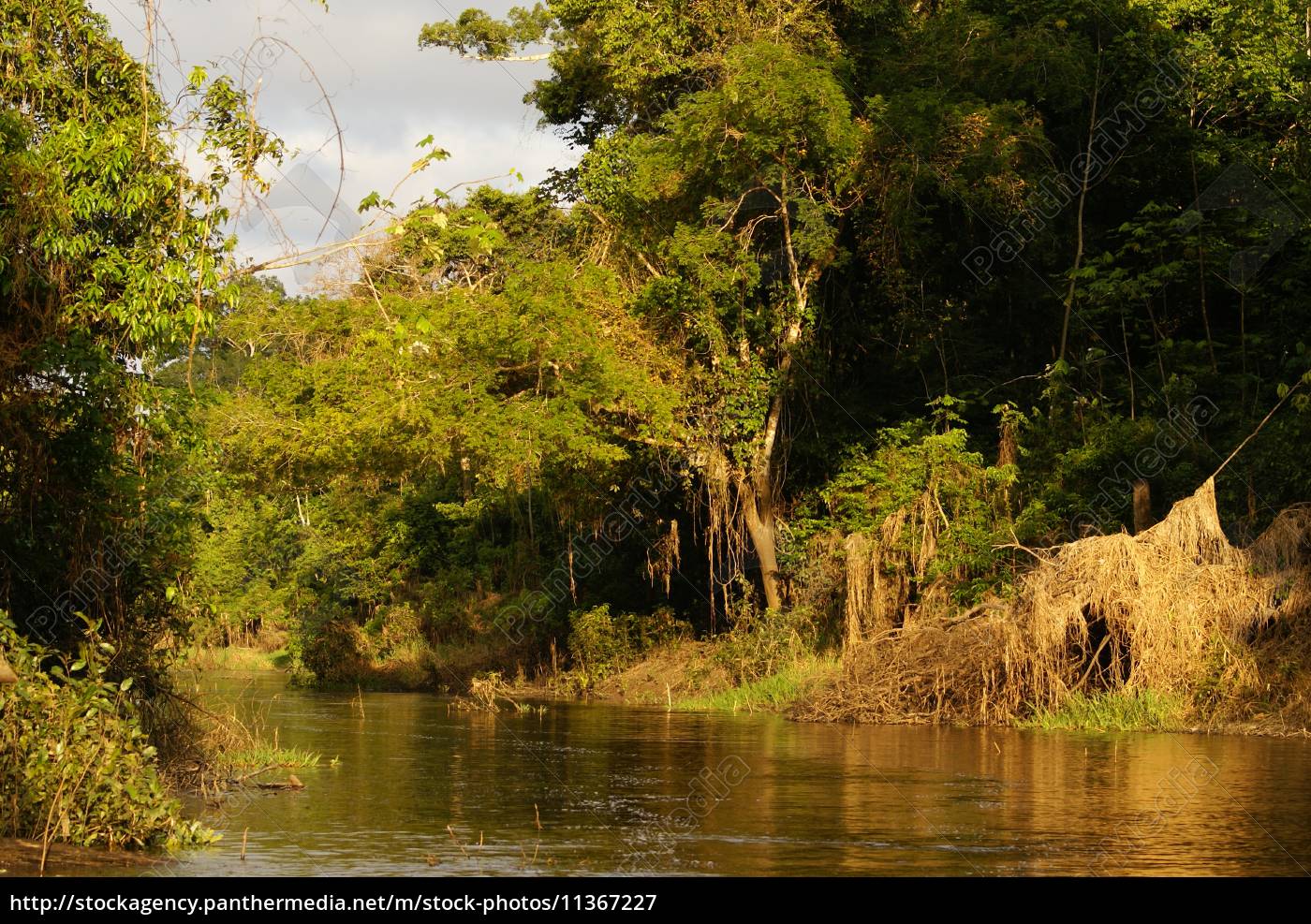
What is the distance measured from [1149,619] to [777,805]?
919cm

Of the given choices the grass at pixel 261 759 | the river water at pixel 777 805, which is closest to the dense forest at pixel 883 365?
the river water at pixel 777 805

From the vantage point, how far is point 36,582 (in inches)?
541

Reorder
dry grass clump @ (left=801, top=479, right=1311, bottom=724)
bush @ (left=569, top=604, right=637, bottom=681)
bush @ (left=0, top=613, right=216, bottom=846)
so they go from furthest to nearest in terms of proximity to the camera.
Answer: bush @ (left=569, top=604, right=637, bottom=681) → dry grass clump @ (left=801, top=479, right=1311, bottom=724) → bush @ (left=0, top=613, right=216, bottom=846)

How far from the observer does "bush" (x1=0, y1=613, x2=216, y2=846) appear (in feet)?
34.7

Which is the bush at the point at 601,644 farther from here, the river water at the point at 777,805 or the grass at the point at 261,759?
the grass at the point at 261,759

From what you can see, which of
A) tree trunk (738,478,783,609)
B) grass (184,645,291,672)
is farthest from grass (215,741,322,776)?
grass (184,645,291,672)

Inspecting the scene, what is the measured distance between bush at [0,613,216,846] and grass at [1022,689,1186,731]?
14285 mm

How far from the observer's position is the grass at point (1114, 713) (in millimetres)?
21484

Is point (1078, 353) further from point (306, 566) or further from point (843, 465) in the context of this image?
point (306, 566)

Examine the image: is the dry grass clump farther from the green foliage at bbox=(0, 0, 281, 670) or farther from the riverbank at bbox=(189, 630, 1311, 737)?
Answer: the green foliage at bbox=(0, 0, 281, 670)

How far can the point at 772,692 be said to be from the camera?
90.5 feet

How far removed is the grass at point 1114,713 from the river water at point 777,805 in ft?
2.08

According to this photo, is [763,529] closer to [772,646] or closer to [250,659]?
[772,646]

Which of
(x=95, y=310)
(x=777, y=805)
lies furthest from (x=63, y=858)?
(x=777, y=805)
